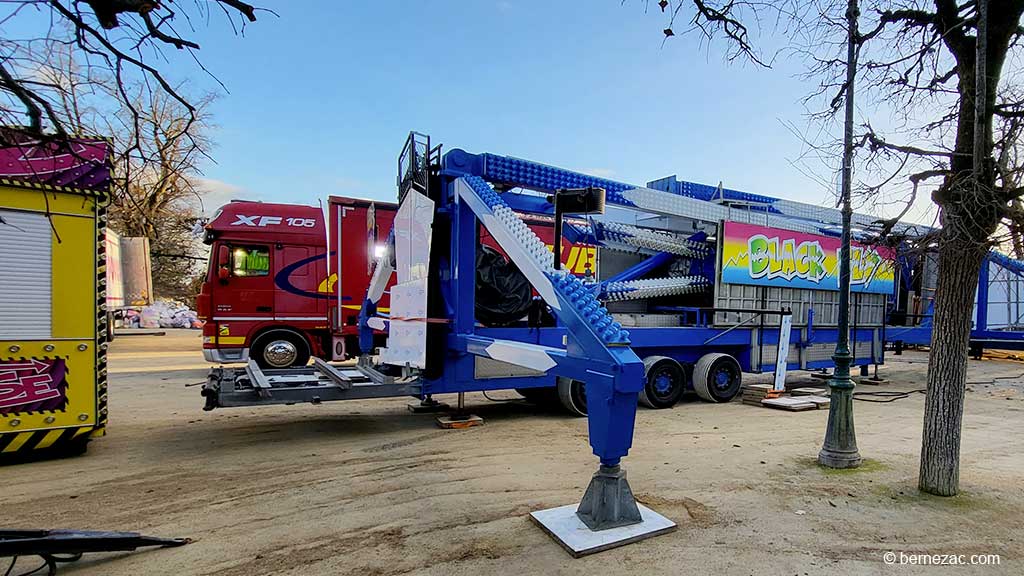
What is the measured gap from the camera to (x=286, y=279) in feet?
36.6

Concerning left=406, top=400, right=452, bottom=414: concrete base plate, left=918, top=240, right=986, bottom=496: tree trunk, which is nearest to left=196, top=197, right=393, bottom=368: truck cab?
left=406, top=400, right=452, bottom=414: concrete base plate

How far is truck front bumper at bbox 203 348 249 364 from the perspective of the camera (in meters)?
10.6

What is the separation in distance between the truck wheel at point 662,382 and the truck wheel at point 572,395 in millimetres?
1132

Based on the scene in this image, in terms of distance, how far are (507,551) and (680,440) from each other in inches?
140

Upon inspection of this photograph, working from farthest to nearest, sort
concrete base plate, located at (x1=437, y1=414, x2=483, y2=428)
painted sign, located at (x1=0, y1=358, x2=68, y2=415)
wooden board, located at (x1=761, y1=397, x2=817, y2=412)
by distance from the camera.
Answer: wooden board, located at (x1=761, y1=397, x2=817, y2=412) < concrete base plate, located at (x1=437, y1=414, x2=483, y2=428) < painted sign, located at (x1=0, y1=358, x2=68, y2=415)

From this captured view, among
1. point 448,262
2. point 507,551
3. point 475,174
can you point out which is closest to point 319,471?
point 507,551

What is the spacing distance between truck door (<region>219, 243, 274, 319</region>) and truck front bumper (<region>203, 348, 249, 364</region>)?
65 cm

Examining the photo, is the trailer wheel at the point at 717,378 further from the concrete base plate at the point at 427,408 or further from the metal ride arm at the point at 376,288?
the metal ride arm at the point at 376,288

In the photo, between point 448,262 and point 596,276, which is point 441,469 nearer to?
point 448,262

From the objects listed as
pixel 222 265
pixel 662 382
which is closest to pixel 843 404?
pixel 662 382

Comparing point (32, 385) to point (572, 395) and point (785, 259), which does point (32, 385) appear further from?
point (785, 259)

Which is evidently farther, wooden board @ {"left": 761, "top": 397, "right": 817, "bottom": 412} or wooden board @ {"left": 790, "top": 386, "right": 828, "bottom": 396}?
wooden board @ {"left": 790, "top": 386, "right": 828, "bottom": 396}

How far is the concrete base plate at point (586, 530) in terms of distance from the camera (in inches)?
135

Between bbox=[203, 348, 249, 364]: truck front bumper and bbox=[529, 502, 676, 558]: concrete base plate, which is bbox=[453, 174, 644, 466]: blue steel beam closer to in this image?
bbox=[529, 502, 676, 558]: concrete base plate
